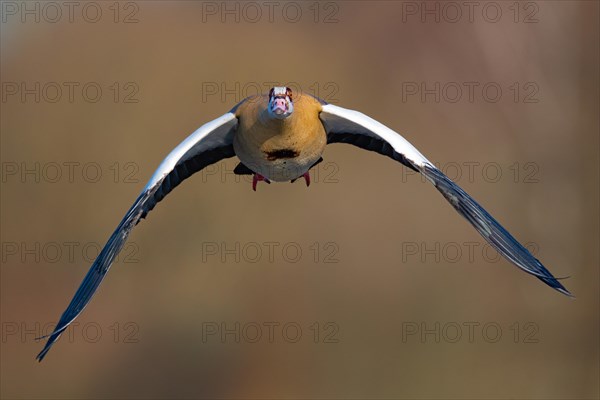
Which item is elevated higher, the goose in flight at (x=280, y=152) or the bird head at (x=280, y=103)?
the bird head at (x=280, y=103)

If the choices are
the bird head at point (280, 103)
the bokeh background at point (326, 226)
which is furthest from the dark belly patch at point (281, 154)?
the bokeh background at point (326, 226)

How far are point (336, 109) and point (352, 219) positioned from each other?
7689mm

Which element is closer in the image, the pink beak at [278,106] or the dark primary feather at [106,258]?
the dark primary feather at [106,258]

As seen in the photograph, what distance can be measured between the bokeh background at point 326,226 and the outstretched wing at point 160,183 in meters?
6.21

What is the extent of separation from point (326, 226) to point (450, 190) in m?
7.97

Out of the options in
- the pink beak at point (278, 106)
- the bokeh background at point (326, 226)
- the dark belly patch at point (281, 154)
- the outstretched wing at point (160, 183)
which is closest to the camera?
the outstretched wing at point (160, 183)

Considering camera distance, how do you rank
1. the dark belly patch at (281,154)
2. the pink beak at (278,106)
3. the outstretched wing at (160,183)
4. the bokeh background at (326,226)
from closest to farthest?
the outstretched wing at (160,183) → the pink beak at (278,106) → the dark belly patch at (281,154) → the bokeh background at (326,226)

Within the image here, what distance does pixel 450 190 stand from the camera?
5738 millimetres

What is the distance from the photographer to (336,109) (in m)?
6.08

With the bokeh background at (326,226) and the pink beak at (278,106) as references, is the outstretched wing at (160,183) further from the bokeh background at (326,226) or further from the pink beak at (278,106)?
the bokeh background at (326,226)

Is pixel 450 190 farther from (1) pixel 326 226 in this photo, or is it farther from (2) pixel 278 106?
(1) pixel 326 226

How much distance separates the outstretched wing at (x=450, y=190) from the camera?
5.58 metres

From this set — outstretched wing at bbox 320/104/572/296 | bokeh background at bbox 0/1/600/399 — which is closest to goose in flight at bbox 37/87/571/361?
outstretched wing at bbox 320/104/572/296

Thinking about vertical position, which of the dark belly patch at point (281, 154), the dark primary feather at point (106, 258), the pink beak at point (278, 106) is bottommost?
the dark primary feather at point (106, 258)
